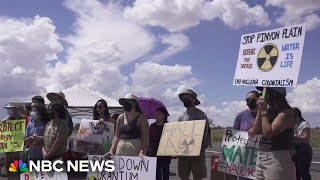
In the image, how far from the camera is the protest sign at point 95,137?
866 cm

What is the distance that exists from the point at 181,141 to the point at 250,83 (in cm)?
227

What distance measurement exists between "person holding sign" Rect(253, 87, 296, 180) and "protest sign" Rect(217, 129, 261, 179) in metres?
1.26

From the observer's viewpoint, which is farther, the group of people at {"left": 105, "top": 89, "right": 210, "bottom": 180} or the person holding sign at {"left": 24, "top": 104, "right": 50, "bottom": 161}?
the person holding sign at {"left": 24, "top": 104, "right": 50, "bottom": 161}

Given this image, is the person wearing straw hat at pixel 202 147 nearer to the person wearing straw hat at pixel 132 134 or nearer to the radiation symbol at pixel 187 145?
the radiation symbol at pixel 187 145

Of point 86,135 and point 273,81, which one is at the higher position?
point 273,81

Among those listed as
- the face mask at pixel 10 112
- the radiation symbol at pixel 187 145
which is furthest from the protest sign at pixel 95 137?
the face mask at pixel 10 112

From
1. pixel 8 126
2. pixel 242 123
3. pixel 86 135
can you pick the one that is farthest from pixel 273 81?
pixel 8 126

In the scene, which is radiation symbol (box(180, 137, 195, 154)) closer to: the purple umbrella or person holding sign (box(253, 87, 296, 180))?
person holding sign (box(253, 87, 296, 180))

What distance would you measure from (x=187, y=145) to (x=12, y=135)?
3.24m

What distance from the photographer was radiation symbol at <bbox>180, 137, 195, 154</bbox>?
7496 millimetres

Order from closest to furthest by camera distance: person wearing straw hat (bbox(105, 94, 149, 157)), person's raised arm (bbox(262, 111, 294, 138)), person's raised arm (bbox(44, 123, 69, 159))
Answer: person's raised arm (bbox(262, 111, 294, 138))
person's raised arm (bbox(44, 123, 69, 159))
person wearing straw hat (bbox(105, 94, 149, 157))

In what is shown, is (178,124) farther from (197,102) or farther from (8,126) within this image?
(8,126)

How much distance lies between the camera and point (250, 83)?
5742mm

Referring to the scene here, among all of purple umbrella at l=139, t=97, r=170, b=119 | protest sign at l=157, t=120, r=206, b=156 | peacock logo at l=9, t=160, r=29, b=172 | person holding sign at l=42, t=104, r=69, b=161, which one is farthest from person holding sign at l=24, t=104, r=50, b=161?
purple umbrella at l=139, t=97, r=170, b=119
